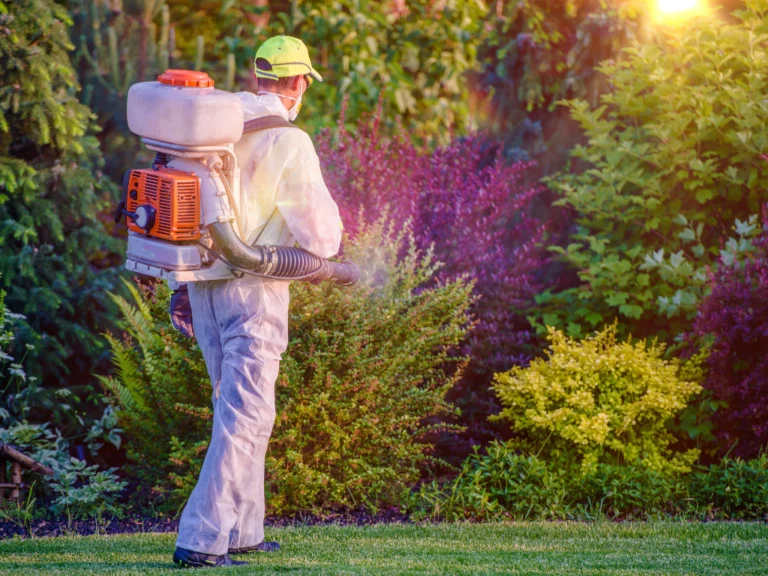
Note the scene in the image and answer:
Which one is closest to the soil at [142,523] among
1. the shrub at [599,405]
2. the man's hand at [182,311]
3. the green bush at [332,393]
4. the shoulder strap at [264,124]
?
the green bush at [332,393]

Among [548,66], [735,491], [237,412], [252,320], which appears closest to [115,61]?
[548,66]

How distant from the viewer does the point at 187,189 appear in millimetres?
4043

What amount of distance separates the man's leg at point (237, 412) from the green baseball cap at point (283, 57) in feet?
2.94

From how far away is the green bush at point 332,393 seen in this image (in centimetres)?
577

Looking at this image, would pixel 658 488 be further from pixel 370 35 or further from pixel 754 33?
pixel 370 35

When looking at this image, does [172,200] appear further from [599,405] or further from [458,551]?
[599,405]

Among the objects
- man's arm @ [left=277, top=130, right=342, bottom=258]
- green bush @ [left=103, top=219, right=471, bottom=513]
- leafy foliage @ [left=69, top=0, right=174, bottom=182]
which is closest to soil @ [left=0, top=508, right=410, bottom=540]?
green bush @ [left=103, top=219, right=471, bottom=513]

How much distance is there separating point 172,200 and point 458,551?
202 centimetres

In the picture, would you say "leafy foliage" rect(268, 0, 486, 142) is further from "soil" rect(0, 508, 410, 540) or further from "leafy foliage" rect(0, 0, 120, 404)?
"soil" rect(0, 508, 410, 540)

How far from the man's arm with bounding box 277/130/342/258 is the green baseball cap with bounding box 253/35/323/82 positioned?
298 mm

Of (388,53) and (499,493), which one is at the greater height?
(388,53)

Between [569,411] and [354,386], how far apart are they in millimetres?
1248

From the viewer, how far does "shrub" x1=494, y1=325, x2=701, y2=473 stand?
606cm

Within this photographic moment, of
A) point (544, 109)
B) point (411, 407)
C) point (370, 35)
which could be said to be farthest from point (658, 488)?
point (370, 35)
